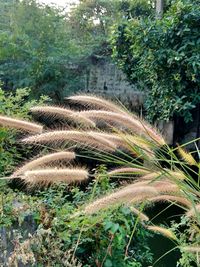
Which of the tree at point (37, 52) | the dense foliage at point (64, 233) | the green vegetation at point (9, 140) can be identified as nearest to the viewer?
the dense foliage at point (64, 233)

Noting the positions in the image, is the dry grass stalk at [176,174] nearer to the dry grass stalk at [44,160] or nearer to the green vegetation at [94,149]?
the green vegetation at [94,149]

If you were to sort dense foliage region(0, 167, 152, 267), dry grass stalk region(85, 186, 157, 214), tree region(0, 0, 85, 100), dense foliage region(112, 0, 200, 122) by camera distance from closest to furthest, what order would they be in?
dry grass stalk region(85, 186, 157, 214) < dense foliage region(0, 167, 152, 267) < dense foliage region(112, 0, 200, 122) < tree region(0, 0, 85, 100)

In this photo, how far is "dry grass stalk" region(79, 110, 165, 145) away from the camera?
4.56 feet

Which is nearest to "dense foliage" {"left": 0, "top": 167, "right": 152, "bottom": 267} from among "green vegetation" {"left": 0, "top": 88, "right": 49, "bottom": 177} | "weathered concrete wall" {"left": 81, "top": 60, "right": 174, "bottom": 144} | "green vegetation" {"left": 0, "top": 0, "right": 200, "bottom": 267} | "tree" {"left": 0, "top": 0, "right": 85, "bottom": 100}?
"green vegetation" {"left": 0, "top": 0, "right": 200, "bottom": 267}

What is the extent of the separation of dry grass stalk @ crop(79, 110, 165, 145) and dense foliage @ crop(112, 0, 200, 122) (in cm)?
302

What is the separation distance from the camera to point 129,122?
142 cm

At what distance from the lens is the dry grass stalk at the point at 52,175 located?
128cm

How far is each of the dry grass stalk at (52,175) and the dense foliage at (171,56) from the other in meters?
3.17

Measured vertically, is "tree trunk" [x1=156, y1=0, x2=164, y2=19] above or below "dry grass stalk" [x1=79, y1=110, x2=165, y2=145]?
above

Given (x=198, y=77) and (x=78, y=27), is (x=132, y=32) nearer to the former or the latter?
(x=198, y=77)

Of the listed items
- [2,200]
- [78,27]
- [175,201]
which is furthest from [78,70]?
[175,201]

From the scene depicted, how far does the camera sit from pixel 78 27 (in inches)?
360

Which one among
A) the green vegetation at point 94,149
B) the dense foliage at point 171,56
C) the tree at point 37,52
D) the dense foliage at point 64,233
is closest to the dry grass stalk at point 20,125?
the green vegetation at point 94,149

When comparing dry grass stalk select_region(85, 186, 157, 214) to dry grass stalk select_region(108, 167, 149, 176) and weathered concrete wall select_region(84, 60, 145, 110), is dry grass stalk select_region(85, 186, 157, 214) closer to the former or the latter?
dry grass stalk select_region(108, 167, 149, 176)
